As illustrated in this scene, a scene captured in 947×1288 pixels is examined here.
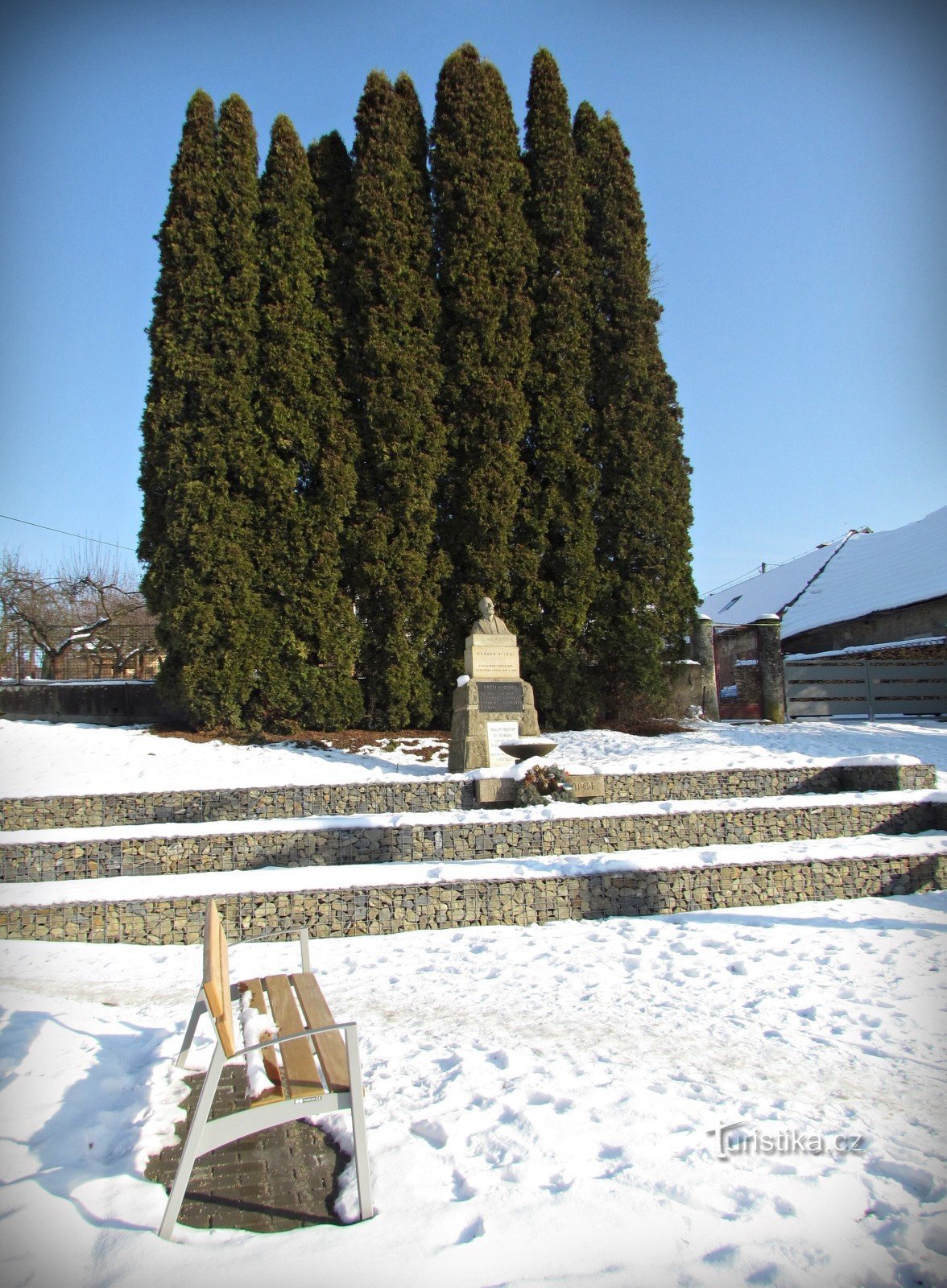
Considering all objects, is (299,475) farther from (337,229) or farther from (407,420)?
(337,229)

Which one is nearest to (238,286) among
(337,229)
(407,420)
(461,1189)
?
(337,229)

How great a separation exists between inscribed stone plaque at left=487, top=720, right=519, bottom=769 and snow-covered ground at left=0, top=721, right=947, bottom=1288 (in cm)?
484

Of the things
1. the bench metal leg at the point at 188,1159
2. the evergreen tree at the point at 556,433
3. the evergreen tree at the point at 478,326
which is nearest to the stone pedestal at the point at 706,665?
the evergreen tree at the point at 556,433

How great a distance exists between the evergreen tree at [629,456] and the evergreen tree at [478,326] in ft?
5.68

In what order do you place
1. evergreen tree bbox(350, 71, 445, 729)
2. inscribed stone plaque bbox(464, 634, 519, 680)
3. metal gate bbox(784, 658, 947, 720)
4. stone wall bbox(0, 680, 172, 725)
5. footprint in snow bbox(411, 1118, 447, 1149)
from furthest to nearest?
metal gate bbox(784, 658, 947, 720)
stone wall bbox(0, 680, 172, 725)
evergreen tree bbox(350, 71, 445, 729)
inscribed stone plaque bbox(464, 634, 519, 680)
footprint in snow bbox(411, 1118, 447, 1149)

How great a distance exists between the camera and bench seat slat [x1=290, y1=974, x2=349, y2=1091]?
2694 mm

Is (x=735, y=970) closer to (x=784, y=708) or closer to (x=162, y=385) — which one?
(x=784, y=708)

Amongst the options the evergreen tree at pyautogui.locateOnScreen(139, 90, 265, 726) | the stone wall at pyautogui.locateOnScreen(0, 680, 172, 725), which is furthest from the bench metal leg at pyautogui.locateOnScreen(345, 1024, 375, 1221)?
the stone wall at pyautogui.locateOnScreen(0, 680, 172, 725)

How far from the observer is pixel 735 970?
15.8 ft

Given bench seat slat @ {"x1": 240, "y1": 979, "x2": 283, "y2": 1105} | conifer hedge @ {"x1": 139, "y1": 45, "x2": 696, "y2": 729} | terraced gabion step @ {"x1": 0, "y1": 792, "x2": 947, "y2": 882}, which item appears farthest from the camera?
conifer hedge @ {"x1": 139, "y1": 45, "x2": 696, "y2": 729}

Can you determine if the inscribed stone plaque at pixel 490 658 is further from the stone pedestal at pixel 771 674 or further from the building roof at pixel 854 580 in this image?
the building roof at pixel 854 580

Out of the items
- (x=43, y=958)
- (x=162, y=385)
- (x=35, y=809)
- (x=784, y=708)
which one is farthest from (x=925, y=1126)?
(x=162, y=385)

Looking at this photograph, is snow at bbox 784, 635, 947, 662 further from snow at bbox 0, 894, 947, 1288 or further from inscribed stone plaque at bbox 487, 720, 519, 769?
snow at bbox 0, 894, 947, 1288

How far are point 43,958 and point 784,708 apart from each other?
1377 cm
